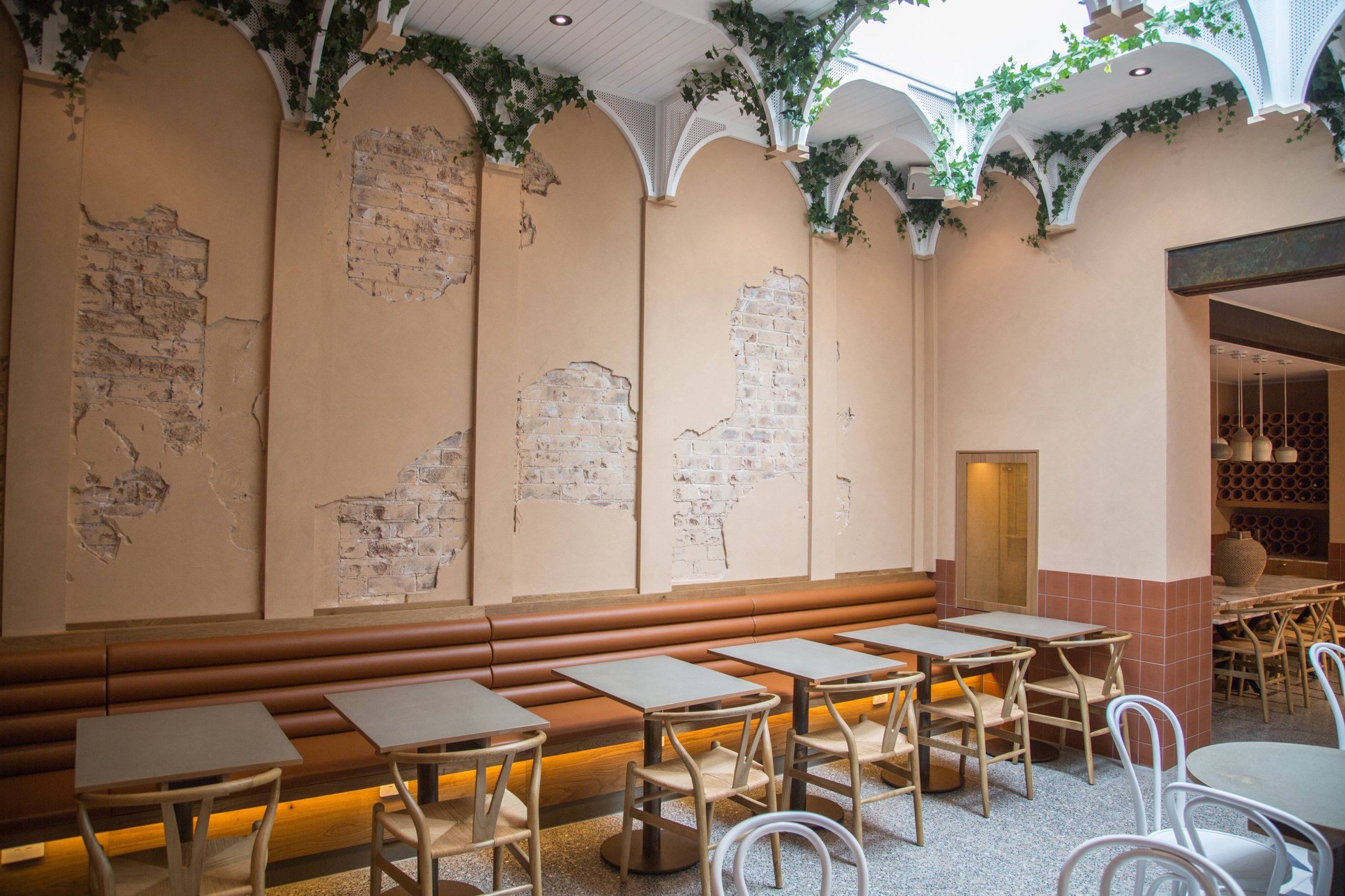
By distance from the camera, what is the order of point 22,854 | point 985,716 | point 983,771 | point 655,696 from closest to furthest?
point 22,854 < point 655,696 < point 983,771 < point 985,716

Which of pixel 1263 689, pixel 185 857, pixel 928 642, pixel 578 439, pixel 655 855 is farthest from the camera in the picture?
pixel 1263 689

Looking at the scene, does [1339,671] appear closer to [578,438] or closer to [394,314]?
[578,438]

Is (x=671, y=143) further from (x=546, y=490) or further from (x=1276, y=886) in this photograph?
(x=1276, y=886)

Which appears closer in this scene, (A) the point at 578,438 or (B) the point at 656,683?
(B) the point at 656,683

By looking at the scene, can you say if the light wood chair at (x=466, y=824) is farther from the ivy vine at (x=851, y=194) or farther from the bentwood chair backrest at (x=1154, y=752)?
the ivy vine at (x=851, y=194)

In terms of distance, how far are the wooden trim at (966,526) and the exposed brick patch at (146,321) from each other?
565cm

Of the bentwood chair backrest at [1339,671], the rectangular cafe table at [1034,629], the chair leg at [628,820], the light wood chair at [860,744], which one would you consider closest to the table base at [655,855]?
the chair leg at [628,820]

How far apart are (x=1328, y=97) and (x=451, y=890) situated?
20.9ft

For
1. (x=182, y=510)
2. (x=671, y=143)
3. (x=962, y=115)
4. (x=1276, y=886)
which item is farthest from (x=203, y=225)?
(x=1276, y=886)

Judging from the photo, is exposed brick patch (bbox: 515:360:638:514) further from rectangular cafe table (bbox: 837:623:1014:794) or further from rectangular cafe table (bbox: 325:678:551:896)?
rectangular cafe table (bbox: 837:623:1014:794)

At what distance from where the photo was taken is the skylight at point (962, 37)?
18.0 feet

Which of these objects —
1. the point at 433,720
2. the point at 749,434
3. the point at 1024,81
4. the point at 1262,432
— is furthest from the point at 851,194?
the point at 1262,432

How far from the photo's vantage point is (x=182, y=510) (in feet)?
14.4

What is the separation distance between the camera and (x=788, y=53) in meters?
5.04
